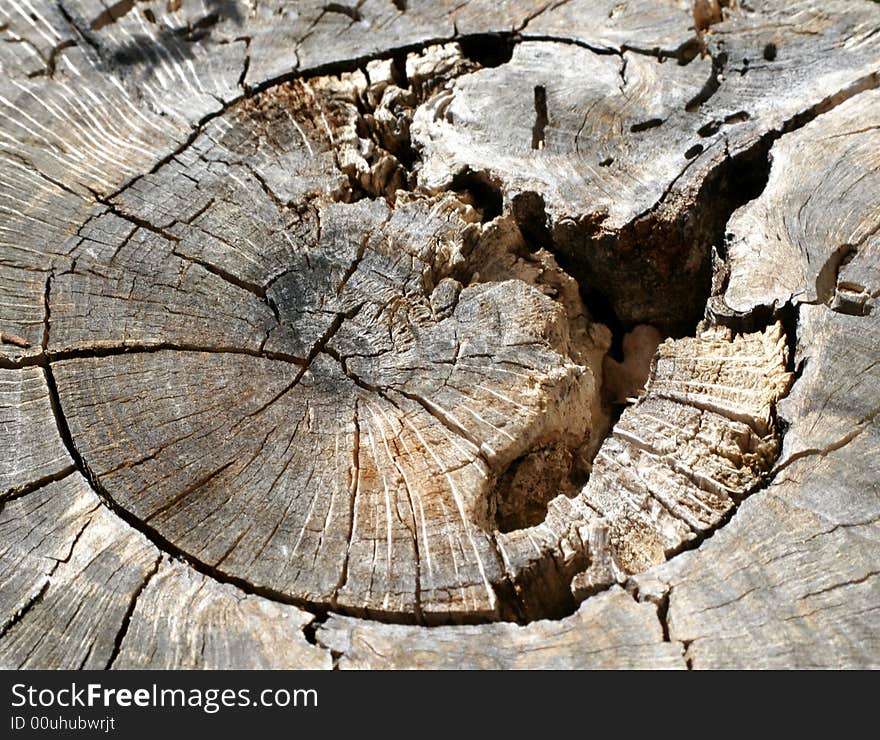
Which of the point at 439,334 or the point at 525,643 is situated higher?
the point at 439,334

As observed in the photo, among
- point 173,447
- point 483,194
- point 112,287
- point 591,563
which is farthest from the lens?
point 483,194

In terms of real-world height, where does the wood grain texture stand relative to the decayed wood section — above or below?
below

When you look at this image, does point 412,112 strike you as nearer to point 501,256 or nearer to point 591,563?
point 501,256

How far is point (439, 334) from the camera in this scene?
206cm

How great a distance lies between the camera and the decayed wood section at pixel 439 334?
1657 mm

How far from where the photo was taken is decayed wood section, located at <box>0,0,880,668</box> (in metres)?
1.66

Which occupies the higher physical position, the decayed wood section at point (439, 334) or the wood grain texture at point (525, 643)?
the decayed wood section at point (439, 334)

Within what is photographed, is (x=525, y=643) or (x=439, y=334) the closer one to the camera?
(x=525, y=643)

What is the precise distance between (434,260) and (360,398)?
43 cm

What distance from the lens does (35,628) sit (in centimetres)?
163
